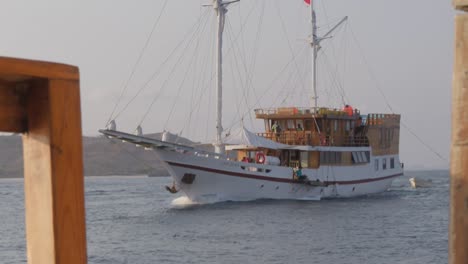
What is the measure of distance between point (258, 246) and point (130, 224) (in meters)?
8.90

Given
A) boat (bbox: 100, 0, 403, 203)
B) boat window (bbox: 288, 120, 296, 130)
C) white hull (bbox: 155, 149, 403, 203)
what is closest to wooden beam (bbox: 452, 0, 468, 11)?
boat (bbox: 100, 0, 403, 203)

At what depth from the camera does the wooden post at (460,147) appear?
2604 mm

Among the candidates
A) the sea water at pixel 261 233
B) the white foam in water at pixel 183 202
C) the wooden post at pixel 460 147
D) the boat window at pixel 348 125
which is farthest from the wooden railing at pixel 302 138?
the wooden post at pixel 460 147

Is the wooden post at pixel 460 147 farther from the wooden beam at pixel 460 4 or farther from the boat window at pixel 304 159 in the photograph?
the boat window at pixel 304 159

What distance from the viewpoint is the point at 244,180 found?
36406 millimetres

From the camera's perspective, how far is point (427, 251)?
22.6 metres

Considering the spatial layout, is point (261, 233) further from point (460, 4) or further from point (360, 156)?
point (460, 4)

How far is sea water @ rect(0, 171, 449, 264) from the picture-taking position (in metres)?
21.3

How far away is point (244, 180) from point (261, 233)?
10308mm

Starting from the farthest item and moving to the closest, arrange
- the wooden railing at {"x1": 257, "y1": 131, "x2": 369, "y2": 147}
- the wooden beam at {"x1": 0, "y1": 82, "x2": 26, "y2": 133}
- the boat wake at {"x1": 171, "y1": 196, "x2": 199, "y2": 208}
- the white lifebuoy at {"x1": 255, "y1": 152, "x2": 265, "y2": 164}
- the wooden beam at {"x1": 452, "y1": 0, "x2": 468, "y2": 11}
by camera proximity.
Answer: the wooden railing at {"x1": 257, "y1": 131, "x2": 369, "y2": 147}
the white lifebuoy at {"x1": 255, "y1": 152, "x2": 265, "y2": 164}
the boat wake at {"x1": 171, "y1": 196, "x2": 199, "y2": 208}
the wooden beam at {"x1": 452, "y1": 0, "x2": 468, "y2": 11}
the wooden beam at {"x1": 0, "y1": 82, "x2": 26, "y2": 133}

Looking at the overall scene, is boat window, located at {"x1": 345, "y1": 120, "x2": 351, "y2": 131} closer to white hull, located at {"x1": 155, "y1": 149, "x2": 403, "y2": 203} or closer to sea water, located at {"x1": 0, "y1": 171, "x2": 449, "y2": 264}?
white hull, located at {"x1": 155, "y1": 149, "x2": 403, "y2": 203}

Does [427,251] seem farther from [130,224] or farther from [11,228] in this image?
[11,228]

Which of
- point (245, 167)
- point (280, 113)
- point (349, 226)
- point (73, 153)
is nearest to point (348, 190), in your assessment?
point (280, 113)

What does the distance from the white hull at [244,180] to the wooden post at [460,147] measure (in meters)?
32.3
